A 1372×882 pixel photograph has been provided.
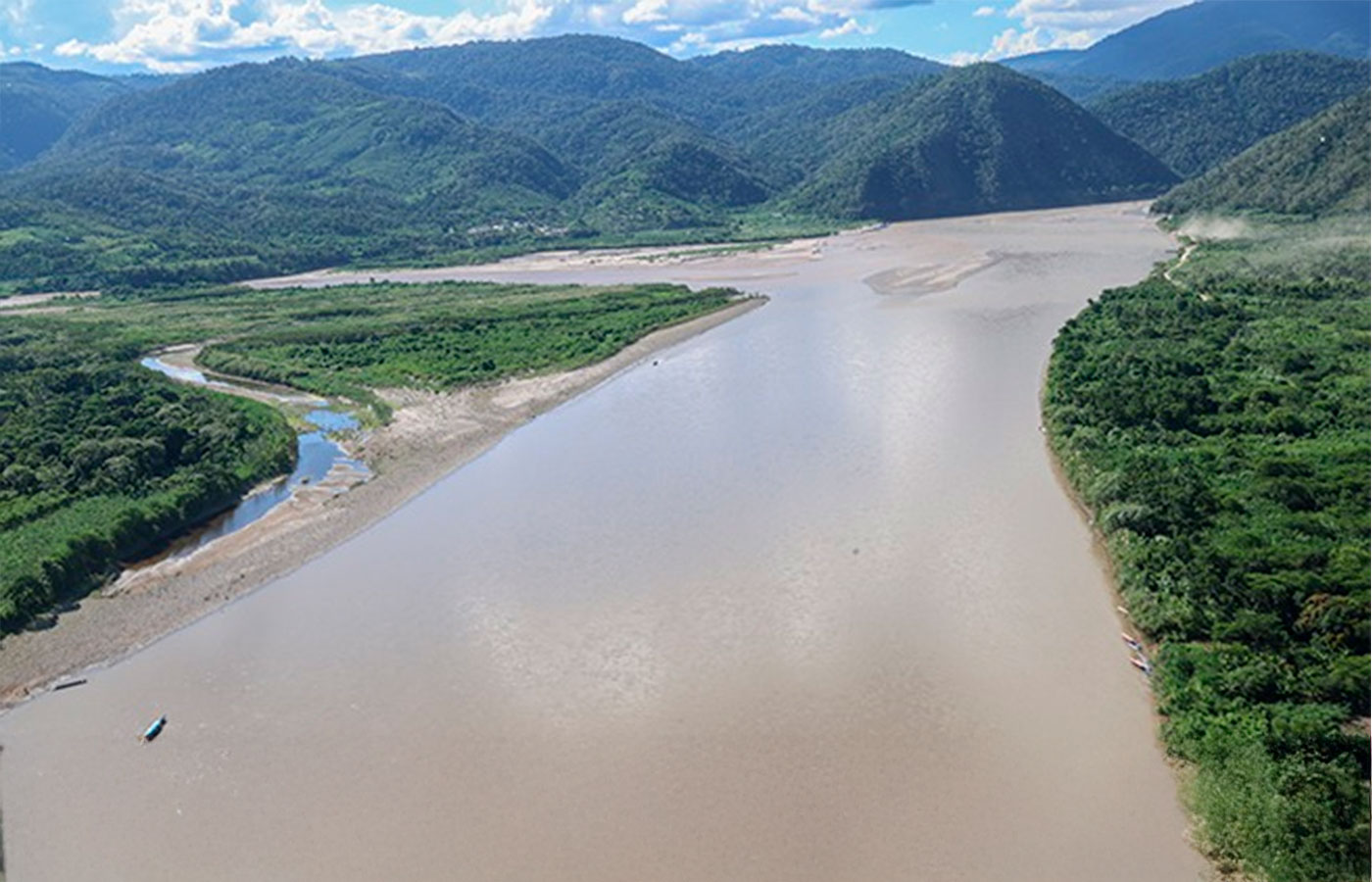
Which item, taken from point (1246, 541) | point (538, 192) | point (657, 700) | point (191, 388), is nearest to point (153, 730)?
point (657, 700)

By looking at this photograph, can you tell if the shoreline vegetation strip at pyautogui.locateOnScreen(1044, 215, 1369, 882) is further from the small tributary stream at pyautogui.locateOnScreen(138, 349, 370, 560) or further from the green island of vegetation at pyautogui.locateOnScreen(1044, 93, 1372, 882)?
the small tributary stream at pyautogui.locateOnScreen(138, 349, 370, 560)

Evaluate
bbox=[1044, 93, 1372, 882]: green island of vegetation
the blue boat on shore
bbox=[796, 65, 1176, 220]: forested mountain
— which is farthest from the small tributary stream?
bbox=[796, 65, 1176, 220]: forested mountain

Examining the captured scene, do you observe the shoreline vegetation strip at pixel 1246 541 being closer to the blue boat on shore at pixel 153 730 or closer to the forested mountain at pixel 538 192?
the blue boat on shore at pixel 153 730

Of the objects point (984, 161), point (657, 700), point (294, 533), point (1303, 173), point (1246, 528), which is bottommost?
point (657, 700)

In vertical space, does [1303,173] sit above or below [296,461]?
above

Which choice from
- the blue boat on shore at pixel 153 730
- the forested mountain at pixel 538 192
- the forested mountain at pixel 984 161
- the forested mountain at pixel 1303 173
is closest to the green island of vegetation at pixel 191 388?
the blue boat on shore at pixel 153 730

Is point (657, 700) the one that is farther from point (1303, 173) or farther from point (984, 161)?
point (984, 161)
